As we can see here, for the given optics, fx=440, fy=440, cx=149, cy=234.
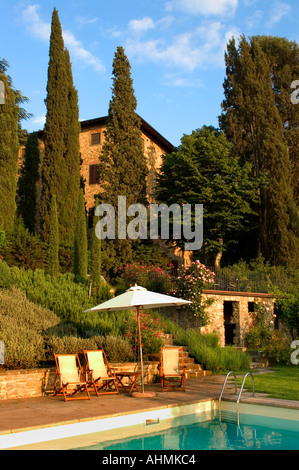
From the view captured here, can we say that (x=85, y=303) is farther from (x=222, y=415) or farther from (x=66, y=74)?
(x=66, y=74)

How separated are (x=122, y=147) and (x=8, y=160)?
6.69m

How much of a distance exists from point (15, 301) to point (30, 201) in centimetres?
1249

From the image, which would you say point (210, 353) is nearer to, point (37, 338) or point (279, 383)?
point (279, 383)

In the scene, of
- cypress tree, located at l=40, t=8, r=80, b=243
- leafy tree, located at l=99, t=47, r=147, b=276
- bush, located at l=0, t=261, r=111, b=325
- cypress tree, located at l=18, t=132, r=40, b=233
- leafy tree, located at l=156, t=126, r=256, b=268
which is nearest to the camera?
bush, located at l=0, t=261, r=111, b=325

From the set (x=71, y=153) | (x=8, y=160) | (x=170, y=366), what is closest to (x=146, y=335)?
(x=170, y=366)

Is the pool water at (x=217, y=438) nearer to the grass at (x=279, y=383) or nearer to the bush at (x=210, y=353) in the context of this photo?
the grass at (x=279, y=383)

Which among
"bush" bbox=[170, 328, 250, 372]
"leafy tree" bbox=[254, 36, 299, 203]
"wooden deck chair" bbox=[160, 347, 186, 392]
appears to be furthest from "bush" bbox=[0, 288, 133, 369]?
"leafy tree" bbox=[254, 36, 299, 203]

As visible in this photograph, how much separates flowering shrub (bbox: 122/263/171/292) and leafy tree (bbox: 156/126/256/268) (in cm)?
709

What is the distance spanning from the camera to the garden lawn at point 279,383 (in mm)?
9984

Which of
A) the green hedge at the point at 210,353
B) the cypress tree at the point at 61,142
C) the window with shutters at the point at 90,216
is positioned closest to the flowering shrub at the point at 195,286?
the green hedge at the point at 210,353

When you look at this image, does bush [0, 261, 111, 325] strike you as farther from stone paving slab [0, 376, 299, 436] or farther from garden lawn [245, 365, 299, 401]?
garden lawn [245, 365, 299, 401]

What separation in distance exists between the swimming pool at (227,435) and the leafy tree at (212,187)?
16.7 metres

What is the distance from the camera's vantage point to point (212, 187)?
25438 mm

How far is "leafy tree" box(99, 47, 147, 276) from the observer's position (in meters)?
24.3
